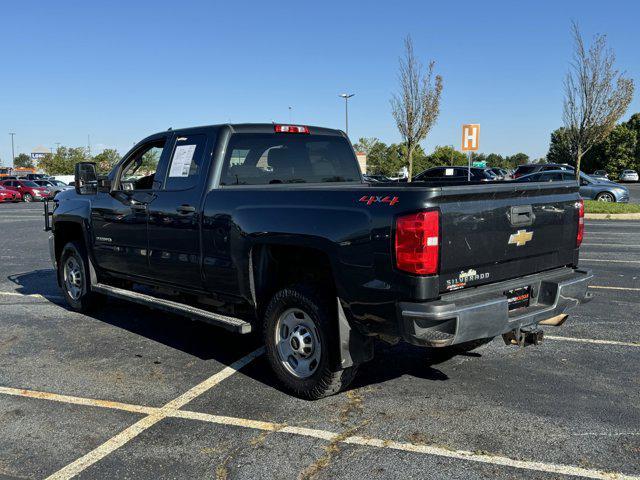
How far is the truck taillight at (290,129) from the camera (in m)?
5.64

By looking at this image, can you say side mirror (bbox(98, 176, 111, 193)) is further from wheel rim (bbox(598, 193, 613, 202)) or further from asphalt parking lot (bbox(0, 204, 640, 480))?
wheel rim (bbox(598, 193, 613, 202))

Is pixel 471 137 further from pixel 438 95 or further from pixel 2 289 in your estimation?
pixel 2 289

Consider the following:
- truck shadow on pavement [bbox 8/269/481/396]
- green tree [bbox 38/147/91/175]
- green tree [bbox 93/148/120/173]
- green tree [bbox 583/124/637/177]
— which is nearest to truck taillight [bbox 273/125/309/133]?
truck shadow on pavement [bbox 8/269/481/396]

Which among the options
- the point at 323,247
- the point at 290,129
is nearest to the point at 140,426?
the point at 323,247

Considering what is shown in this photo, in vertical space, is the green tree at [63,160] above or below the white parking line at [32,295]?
above

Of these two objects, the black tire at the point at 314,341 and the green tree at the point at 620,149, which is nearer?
the black tire at the point at 314,341

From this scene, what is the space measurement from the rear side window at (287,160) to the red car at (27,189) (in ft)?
134

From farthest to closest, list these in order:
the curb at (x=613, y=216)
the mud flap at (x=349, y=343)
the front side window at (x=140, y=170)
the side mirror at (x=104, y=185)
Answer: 1. the curb at (x=613, y=216)
2. the side mirror at (x=104, y=185)
3. the front side window at (x=140, y=170)
4. the mud flap at (x=349, y=343)

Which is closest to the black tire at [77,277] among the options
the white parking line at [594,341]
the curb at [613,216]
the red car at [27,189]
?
the white parking line at [594,341]

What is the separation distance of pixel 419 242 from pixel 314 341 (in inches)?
48.3

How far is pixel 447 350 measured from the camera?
5.45 meters

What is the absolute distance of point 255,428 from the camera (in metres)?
3.89

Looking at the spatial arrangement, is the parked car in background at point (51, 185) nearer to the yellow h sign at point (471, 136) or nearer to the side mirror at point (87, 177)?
the yellow h sign at point (471, 136)

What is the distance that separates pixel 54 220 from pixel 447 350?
5.05 m
